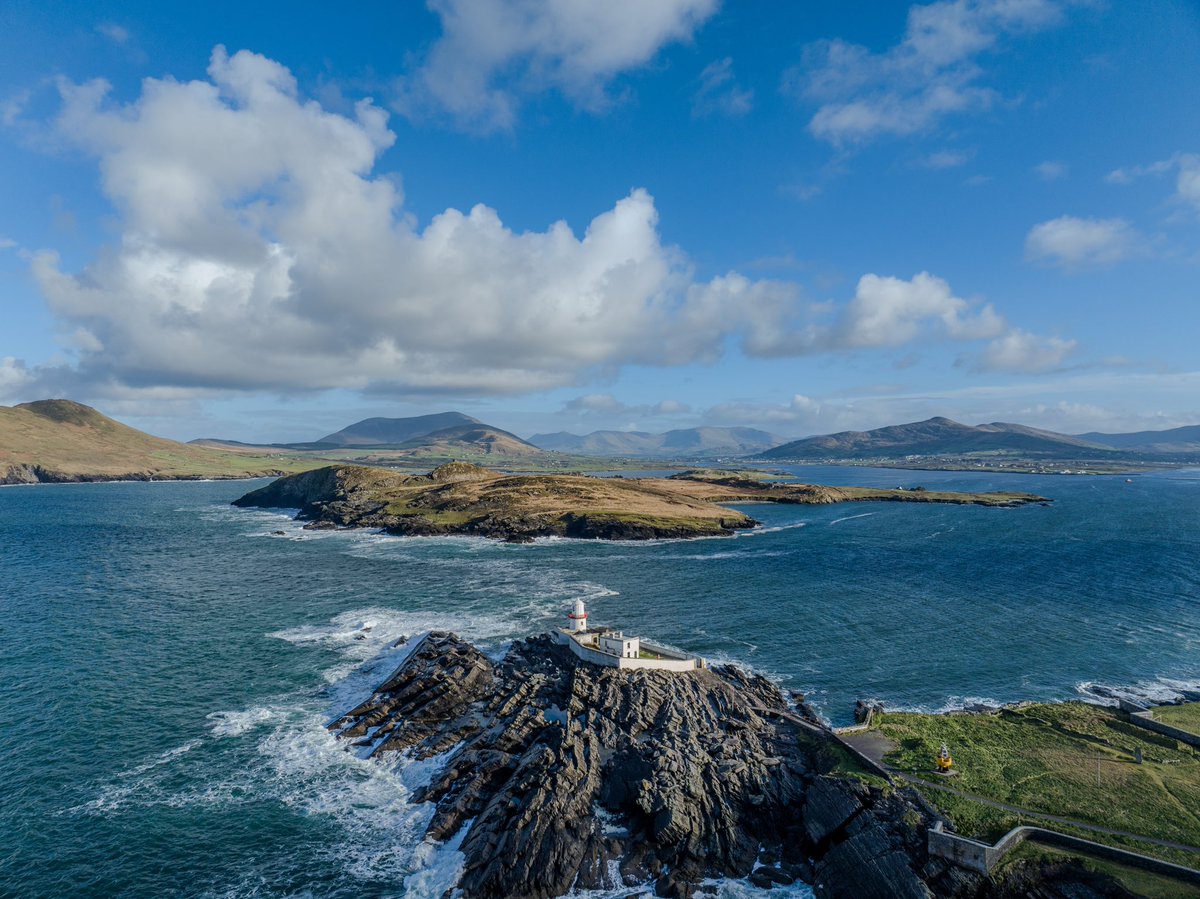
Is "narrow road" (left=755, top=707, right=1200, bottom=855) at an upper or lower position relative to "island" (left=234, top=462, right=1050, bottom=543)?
lower

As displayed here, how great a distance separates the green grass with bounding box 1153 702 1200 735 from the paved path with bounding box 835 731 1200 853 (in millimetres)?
17991

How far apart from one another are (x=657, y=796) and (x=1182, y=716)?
39.9 metres

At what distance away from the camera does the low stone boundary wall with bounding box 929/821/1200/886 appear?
26781mm

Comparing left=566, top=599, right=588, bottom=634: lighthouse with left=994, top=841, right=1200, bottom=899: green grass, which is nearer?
left=994, top=841, right=1200, bottom=899: green grass

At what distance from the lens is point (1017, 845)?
29.0m

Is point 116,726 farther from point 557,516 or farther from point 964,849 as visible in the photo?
point 557,516

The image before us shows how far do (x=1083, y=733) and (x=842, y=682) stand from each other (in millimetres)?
16485

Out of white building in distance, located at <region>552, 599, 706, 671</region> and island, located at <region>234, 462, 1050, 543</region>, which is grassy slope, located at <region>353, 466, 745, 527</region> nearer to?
island, located at <region>234, 462, 1050, 543</region>

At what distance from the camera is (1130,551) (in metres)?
110

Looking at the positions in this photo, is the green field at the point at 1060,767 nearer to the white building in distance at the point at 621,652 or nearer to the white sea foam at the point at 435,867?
the white building in distance at the point at 621,652

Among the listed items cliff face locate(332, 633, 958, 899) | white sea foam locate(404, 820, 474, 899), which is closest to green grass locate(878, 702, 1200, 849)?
cliff face locate(332, 633, 958, 899)

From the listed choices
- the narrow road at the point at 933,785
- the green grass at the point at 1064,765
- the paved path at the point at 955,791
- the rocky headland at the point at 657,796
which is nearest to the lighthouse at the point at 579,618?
the rocky headland at the point at 657,796

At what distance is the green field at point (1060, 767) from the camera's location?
31234 mm

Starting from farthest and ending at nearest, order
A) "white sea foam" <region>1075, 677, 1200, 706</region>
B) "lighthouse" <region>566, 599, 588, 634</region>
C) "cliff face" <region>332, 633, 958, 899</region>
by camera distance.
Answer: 1. "lighthouse" <region>566, 599, 588, 634</region>
2. "white sea foam" <region>1075, 677, 1200, 706</region>
3. "cliff face" <region>332, 633, 958, 899</region>
